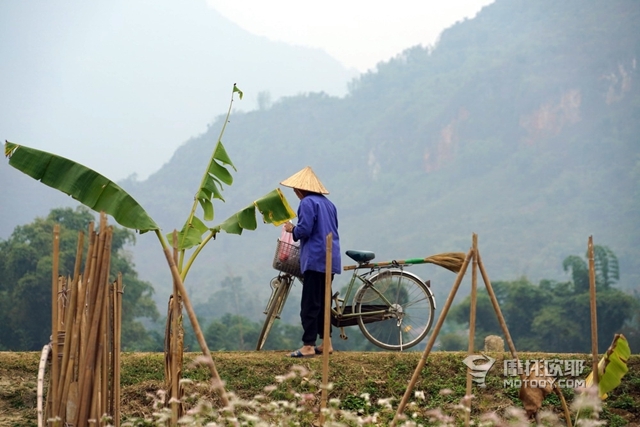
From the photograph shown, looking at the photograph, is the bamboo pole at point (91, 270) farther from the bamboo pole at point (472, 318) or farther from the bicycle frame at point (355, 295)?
the bicycle frame at point (355, 295)

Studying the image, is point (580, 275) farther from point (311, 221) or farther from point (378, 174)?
point (378, 174)

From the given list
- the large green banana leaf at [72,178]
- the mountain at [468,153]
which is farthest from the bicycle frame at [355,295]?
the mountain at [468,153]

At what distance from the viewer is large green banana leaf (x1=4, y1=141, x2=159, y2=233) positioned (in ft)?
23.1

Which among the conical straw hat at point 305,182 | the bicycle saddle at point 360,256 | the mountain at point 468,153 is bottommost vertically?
the bicycle saddle at point 360,256

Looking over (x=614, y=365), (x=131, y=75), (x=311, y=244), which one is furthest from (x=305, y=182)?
(x=131, y=75)

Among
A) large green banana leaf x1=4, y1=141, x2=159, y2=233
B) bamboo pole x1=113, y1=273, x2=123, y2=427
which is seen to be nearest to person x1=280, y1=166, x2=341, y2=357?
large green banana leaf x1=4, y1=141, x2=159, y2=233

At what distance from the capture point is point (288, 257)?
871 centimetres

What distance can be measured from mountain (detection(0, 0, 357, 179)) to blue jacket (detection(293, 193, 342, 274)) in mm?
122042

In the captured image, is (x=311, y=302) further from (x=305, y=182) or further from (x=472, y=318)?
(x=472, y=318)

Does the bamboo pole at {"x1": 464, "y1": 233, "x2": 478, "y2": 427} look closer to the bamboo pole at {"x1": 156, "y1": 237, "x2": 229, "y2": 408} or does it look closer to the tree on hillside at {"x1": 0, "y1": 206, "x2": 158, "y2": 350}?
the bamboo pole at {"x1": 156, "y1": 237, "x2": 229, "y2": 408}

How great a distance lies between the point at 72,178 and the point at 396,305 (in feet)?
11.9

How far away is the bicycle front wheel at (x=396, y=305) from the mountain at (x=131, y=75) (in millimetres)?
121453

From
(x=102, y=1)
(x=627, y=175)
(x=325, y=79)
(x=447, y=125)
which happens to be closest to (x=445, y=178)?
(x=447, y=125)

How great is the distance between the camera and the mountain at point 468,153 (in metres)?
99.8
